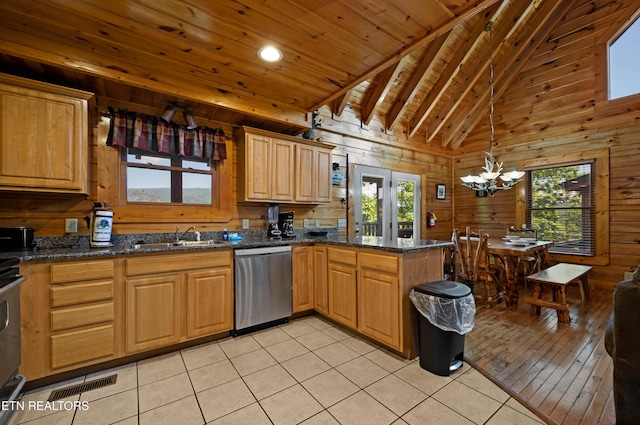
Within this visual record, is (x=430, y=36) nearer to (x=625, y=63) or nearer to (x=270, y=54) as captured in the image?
(x=270, y=54)

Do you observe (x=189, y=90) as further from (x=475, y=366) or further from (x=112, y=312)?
(x=475, y=366)

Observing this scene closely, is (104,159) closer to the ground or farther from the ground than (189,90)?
closer to the ground

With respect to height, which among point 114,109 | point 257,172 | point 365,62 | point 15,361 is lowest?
point 15,361

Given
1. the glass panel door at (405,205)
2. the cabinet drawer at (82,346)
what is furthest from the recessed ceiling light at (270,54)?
the glass panel door at (405,205)

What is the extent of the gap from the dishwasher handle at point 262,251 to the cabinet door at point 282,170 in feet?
2.28

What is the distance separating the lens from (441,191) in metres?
6.22

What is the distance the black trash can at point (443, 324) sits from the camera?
209 centimetres

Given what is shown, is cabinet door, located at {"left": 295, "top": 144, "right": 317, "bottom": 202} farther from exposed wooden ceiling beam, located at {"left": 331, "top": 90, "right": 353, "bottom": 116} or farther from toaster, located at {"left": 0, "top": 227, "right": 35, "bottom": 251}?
toaster, located at {"left": 0, "top": 227, "right": 35, "bottom": 251}

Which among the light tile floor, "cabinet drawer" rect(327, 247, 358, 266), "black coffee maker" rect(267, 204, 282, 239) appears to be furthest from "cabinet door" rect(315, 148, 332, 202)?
the light tile floor

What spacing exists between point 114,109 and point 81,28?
32.0 inches

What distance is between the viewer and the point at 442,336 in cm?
210

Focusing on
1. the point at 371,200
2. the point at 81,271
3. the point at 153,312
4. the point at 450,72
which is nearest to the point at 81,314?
the point at 81,271

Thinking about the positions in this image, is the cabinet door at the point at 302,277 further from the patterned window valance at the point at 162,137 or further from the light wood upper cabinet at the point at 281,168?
the patterned window valance at the point at 162,137

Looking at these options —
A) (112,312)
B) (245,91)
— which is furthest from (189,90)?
(112,312)
